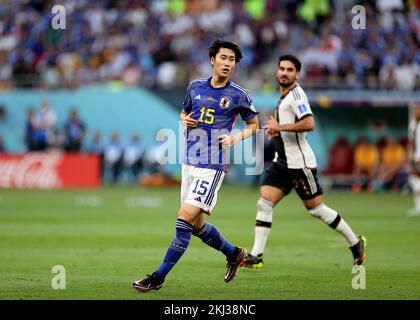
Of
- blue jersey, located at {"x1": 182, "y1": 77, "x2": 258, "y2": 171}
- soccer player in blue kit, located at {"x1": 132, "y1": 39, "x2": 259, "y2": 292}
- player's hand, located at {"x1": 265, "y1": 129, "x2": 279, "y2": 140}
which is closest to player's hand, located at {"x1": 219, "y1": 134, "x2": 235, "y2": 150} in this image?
soccer player in blue kit, located at {"x1": 132, "y1": 39, "x2": 259, "y2": 292}

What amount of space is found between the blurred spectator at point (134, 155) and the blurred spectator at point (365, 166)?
8.01 metres

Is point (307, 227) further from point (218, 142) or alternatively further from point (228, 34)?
point (228, 34)

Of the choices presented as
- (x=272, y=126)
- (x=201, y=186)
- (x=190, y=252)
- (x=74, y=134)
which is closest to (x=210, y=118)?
(x=201, y=186)

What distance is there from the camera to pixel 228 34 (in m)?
34.9

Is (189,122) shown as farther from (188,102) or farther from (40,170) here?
(40,170)

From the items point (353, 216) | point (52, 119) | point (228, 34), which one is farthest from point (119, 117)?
point (353, 216)

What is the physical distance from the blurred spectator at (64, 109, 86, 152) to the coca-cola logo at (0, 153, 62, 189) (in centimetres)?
259

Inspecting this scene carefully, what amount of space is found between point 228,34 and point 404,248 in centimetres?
2114

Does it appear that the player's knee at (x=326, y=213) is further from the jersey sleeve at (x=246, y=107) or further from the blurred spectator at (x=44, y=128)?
the blurred spectator at (x=44, y=128)

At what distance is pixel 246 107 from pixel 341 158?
2246cm

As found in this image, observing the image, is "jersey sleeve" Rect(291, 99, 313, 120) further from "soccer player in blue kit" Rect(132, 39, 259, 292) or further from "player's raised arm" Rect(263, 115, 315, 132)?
"soccer player in blue kit" Rect(132, 39, 259, 292)

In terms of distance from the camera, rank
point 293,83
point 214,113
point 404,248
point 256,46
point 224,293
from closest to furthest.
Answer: point 224,293 < point 214,113 < point 293,83 < point 404,248 < point 256,46

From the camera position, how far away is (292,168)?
12523 mm

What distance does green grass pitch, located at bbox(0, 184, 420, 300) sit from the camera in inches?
399
